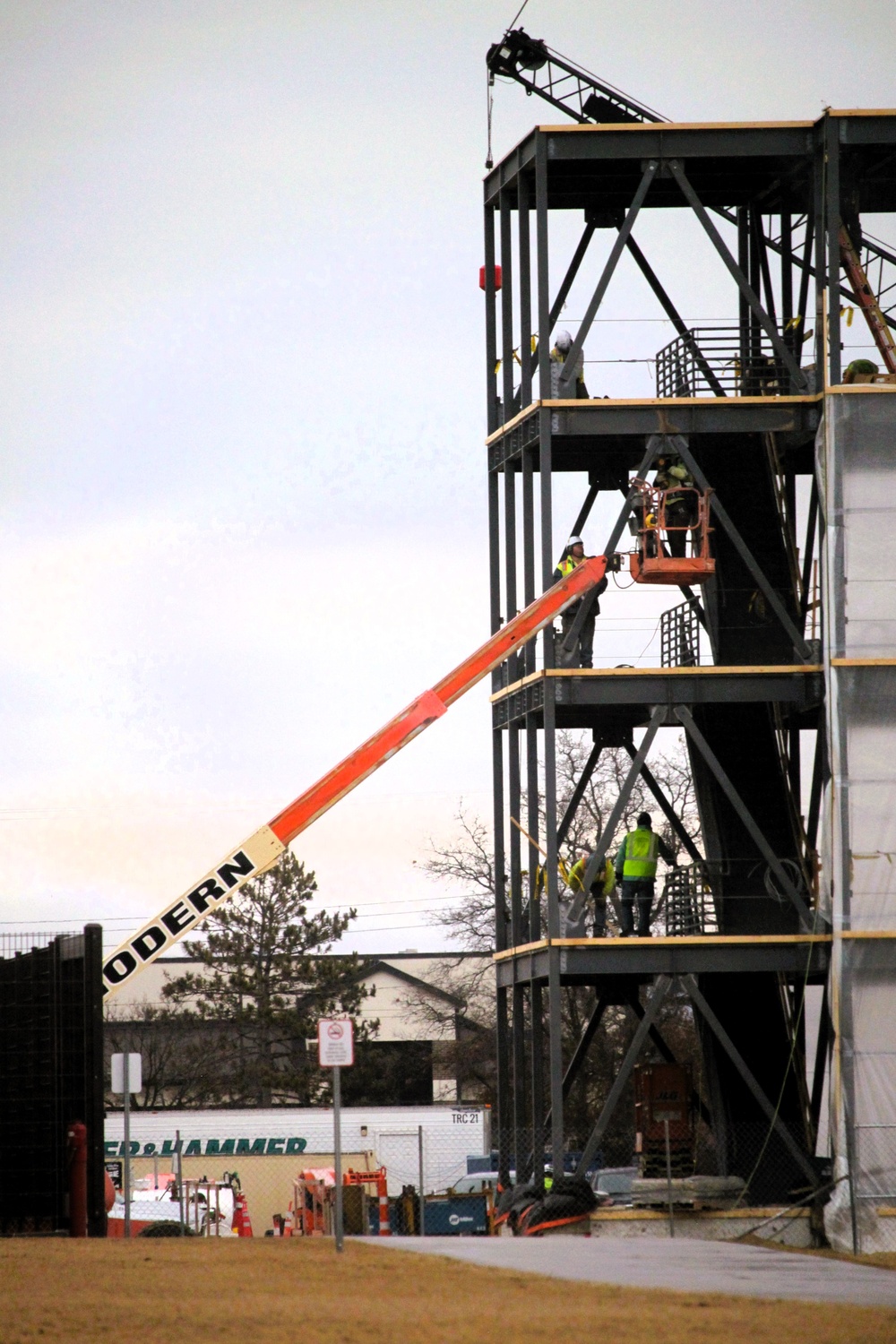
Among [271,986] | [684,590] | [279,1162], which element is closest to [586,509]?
[684,590]

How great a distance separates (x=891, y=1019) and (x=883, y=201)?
13.0 metres

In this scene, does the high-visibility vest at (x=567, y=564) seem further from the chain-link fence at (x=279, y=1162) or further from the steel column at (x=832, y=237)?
the chain-link fence at (x=279, y=1162)

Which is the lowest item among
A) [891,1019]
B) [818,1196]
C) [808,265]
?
[818,1196]

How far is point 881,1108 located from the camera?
29.3 metres

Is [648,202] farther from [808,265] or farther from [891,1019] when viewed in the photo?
[891,1019]

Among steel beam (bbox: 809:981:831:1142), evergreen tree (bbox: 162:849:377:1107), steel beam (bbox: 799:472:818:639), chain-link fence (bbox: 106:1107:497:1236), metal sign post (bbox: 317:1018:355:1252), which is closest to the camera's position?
metal sign post (bbox: 317:1018:355:1252)

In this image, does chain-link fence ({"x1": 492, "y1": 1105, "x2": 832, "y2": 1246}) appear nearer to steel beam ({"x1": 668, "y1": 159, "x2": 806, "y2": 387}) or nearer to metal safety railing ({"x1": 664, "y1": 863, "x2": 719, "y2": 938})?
metal safety railing ({"x1": 664, "y1": 863, "x2": 719, "y2": 938})

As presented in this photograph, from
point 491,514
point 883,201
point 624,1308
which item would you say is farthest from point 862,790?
point 624,1308

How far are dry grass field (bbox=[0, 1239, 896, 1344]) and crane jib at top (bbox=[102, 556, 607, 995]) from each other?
844cm

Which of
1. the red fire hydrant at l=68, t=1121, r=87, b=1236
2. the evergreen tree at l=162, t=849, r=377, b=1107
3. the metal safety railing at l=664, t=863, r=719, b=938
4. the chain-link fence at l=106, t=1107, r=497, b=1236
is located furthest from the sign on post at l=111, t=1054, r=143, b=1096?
the evergreen tree at l=162, t=849, r=377, b=1107

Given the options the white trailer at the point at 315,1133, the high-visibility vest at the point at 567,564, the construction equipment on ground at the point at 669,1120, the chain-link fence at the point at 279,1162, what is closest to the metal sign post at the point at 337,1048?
the construction equipment on ground at the point at 669,1120

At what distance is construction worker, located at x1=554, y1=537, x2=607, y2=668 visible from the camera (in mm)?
30672

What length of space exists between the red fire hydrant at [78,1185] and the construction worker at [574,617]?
9533 millimetres

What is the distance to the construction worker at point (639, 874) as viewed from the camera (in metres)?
30.4
